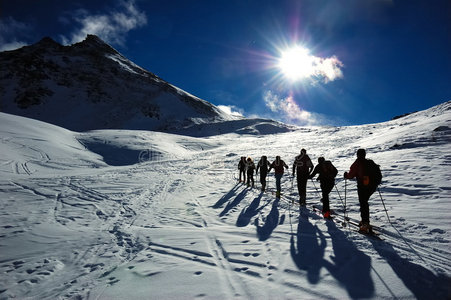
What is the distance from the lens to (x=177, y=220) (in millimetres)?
6930

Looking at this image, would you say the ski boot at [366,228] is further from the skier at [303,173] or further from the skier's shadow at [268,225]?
the skier at [303,173]

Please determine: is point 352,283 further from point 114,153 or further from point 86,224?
point 114,153

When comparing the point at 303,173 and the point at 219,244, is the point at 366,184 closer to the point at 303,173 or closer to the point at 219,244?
the point at 303,173

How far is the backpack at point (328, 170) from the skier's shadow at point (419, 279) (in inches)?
117

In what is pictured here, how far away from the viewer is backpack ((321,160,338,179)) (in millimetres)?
6934

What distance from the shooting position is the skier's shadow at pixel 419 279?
3111 millimetres

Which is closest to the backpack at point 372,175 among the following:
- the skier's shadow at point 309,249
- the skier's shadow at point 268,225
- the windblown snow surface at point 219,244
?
the windblown snow surface at point 219,244

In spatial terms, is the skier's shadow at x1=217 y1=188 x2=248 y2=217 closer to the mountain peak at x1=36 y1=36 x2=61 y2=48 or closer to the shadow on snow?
the shadow on snow

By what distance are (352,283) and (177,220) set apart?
5.01 metres

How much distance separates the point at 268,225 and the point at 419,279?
11.3 ft

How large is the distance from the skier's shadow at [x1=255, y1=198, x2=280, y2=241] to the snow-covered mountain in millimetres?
67521

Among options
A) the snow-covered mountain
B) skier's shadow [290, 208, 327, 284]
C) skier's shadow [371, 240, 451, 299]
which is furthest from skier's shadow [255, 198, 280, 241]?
the snow-covered mountain

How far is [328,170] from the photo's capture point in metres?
6.96

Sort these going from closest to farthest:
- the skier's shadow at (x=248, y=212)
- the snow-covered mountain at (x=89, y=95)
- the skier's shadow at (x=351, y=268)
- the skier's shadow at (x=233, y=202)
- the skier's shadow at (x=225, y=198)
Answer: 1. the skier's shadow at (x=351, y=268)
2. the skier's shadow at (x=248, y=212)
3. the skier's shadow at (x=233, y=202)
4. the skier's shadow at (x=225, y=198)
5. the snow-covered mountain at (x=89, y=95)
